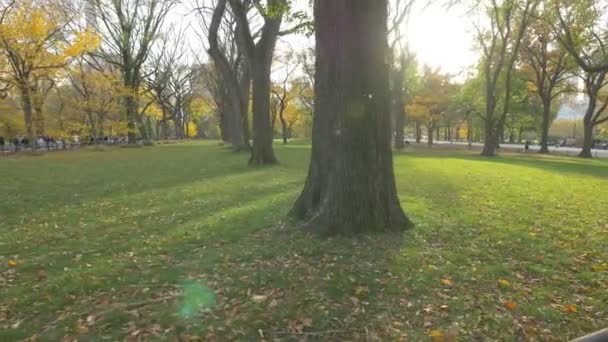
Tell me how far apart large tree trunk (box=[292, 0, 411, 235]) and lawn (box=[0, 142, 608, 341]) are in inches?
16.2

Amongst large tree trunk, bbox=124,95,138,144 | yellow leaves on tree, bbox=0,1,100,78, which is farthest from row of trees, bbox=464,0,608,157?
large tree trunk, bbox=124,95,138,144

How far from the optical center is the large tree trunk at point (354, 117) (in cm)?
517

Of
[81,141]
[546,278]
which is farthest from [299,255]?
[81,141]

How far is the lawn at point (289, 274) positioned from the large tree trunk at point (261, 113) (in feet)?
24.9

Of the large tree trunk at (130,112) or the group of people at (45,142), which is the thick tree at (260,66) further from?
the large tree trunk at (130,112)

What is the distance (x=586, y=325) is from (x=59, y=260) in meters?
5.60

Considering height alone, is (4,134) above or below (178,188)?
above

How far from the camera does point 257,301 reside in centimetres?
363

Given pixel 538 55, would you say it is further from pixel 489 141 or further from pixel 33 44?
pixel 33 44

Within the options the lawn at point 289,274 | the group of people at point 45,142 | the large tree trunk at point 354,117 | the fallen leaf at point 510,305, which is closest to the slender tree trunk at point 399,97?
the lawn at point 289,274

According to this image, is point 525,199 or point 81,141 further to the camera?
point 81,141

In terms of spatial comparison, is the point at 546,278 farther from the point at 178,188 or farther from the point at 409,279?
the point at 178,188

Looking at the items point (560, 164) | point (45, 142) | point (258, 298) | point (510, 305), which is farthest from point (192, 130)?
point (510, 305)

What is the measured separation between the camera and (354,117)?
17.2ft
